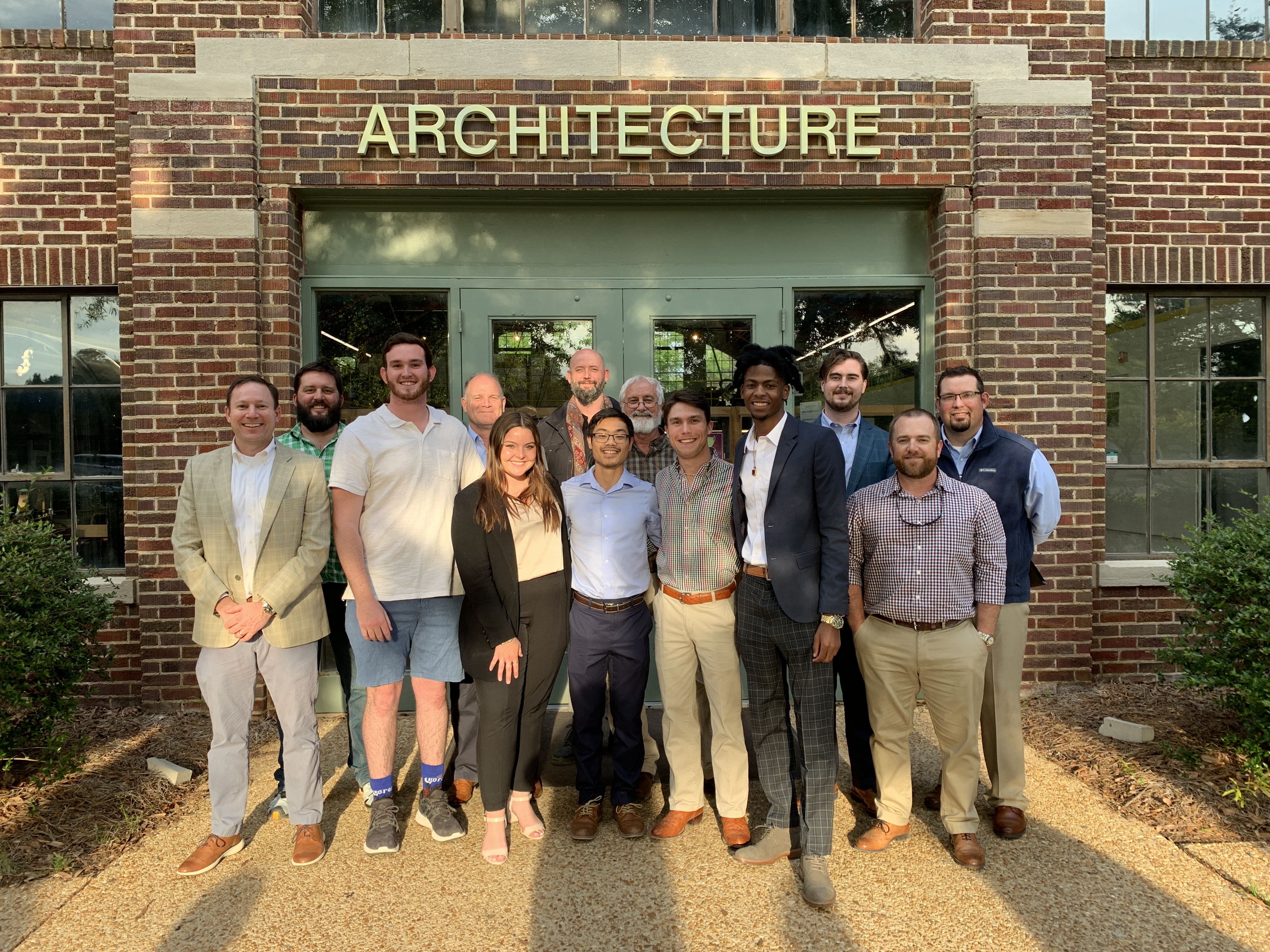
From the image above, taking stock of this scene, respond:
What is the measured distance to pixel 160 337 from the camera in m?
5.42

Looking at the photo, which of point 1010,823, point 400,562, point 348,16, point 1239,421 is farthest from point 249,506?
point 1239,421

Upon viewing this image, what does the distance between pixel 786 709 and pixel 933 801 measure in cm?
105

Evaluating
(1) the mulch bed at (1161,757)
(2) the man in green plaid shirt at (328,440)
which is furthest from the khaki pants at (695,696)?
(1) the mulch bed at (1161,757)

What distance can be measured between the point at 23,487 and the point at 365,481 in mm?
3791

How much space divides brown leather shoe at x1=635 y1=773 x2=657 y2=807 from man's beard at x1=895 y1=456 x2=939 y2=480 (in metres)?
2.00

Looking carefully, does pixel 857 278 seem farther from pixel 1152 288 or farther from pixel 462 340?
pixel 462 340

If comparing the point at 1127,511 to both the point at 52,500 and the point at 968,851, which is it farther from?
the point at 52,500

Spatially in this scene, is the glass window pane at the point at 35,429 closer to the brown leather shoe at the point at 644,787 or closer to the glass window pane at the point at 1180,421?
the brown leather shoe at the point at 644,787

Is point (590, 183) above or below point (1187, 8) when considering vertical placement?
below

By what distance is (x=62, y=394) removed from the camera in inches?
234

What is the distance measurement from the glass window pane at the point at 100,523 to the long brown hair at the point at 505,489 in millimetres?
3768

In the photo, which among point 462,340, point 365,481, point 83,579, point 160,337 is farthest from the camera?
point 462,340

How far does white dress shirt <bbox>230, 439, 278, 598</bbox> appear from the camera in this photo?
365cm

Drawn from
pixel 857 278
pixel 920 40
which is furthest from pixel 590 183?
pixel 920 40
